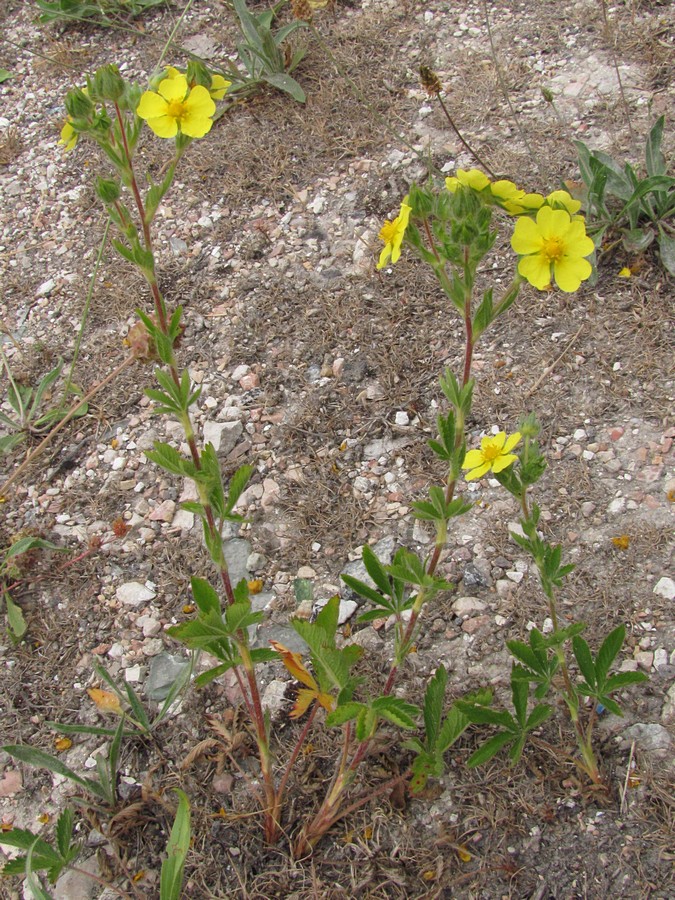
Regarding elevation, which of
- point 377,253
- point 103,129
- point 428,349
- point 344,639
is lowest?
point 344,639

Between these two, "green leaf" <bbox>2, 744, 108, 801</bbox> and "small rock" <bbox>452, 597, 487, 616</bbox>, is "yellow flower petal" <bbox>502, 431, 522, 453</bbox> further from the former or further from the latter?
"green leaf" <bbox>2, 744, 108, 801</bbox>

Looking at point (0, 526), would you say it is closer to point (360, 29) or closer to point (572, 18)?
point (360, 29)

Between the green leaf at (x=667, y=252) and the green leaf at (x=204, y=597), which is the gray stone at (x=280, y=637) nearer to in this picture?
the green leaf at (x=204, y=597)

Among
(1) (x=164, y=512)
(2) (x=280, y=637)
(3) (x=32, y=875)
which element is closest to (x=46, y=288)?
(1) (x=164, y=512)

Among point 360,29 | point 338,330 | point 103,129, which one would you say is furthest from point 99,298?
point 360,29

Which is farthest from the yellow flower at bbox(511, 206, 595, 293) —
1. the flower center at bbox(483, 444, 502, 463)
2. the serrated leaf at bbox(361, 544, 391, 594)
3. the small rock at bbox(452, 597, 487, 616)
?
the small rock at bbox(452, 597, 487, 616)

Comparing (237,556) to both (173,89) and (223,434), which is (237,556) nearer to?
(223,434)
